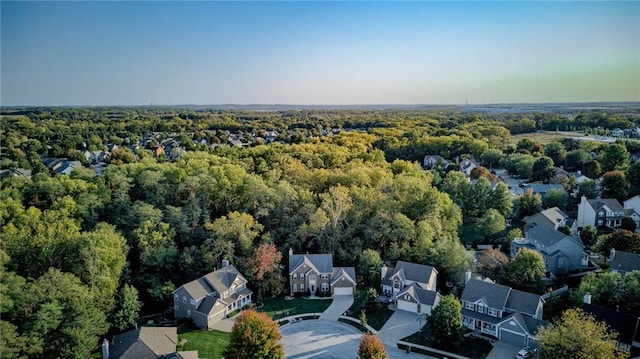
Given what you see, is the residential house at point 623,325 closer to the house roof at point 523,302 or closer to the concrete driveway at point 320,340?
the house roof at point 523,302

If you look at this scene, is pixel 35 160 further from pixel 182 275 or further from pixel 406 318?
pixel 406 318

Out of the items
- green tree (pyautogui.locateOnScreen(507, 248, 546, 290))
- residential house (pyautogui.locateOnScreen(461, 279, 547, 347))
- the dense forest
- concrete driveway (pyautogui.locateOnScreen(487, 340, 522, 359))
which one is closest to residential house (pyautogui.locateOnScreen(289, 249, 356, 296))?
the dense forest

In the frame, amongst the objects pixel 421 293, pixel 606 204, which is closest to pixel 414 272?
pixel 421 293

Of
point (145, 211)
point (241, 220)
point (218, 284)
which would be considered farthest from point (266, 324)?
point (145, 211)

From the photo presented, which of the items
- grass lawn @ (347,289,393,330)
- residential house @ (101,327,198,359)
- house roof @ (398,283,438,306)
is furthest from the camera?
house roof @ (398,283,438,306)

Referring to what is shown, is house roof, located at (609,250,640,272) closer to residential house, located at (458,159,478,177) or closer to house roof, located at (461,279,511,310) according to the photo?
house roof, located at (461,279,511,310)

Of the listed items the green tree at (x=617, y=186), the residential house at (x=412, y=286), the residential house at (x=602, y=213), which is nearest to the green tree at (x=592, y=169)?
the green tree at (x=617, y=186)
